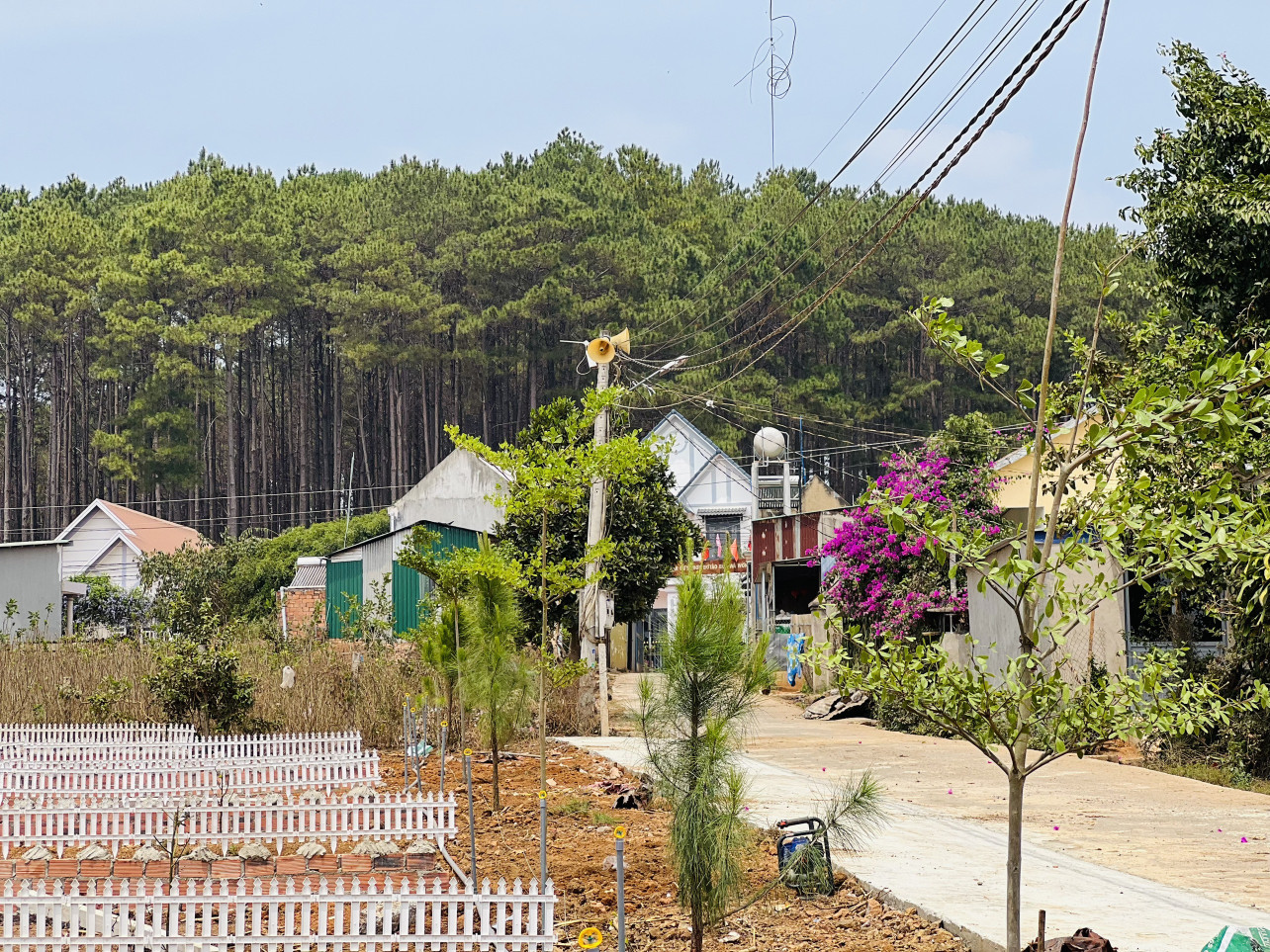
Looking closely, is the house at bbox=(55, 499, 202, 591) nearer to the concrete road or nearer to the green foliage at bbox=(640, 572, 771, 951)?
the concrete road

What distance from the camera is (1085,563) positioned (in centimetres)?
512

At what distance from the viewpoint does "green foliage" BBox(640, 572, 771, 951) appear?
637cm

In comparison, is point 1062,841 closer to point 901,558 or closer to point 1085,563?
point 1085,563

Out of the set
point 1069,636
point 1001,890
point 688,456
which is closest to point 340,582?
point 688,456

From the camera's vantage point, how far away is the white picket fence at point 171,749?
12555mm

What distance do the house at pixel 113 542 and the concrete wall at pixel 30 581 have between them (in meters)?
15.7

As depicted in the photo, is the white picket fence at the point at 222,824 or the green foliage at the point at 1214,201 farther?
the green foliage at the point at 1214,201

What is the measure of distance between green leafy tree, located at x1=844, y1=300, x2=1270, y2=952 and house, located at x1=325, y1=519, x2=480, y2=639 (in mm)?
26309

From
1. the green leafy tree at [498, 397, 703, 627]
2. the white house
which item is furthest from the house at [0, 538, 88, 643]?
the white house

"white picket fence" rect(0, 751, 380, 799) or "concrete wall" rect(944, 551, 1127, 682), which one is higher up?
"concrete wall" rect(944, 551, 1127, 682)

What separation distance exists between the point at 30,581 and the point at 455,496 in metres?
14.0

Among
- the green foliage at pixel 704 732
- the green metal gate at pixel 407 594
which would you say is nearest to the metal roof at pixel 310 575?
the green metal gate at pixel 407 594

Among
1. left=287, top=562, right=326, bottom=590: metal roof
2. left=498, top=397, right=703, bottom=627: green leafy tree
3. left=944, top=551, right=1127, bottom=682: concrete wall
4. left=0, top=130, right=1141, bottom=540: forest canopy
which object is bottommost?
left=944, top=551, right=1127, bottom=682: concrete wall

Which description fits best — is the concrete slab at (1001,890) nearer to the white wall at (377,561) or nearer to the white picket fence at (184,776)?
the white picket fence at (184,776)
